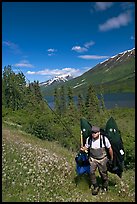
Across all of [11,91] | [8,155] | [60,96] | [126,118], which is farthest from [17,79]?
[8,155]

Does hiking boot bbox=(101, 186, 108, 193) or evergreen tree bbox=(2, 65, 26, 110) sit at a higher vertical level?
evergreen tree bbox=(2, 65, 26, 110)

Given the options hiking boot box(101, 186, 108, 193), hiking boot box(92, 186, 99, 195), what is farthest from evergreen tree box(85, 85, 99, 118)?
hiking boot box(92, 186, 99, 195)

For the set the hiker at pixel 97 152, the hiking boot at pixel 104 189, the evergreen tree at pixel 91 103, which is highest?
the evergreen tree at pixel 91 103

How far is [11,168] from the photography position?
11094 millimetres

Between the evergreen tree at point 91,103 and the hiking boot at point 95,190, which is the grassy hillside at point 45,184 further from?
the evergreen tree at point 91,103

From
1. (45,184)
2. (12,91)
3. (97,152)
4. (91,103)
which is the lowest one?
(45,184)

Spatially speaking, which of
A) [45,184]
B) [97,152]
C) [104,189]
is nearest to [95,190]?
[104,189]

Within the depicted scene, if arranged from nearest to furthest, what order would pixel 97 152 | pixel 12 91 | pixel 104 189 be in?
pixel 97 152 < pixel 104 189 < pixel 12 91

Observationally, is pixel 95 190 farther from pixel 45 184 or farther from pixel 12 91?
pixel 12 91

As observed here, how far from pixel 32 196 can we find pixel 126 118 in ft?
351

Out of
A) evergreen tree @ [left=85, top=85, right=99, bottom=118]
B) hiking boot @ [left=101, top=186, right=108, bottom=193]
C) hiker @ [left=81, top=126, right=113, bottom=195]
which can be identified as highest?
evergreen tree @ [left=85, top=85, right=99, bottom=118]

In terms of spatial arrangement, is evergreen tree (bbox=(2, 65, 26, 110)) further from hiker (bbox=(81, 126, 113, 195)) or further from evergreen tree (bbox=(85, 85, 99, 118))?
hiker (bbox=(81, 126, 113, 195))

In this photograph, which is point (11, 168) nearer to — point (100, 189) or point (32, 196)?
point (32, 196)

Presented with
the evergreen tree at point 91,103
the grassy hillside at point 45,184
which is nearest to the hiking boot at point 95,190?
the grassy hillside at point 45,184
